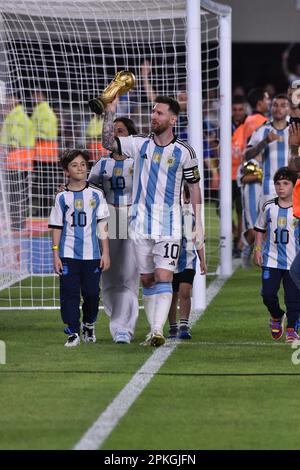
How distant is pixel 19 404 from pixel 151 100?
6.93 m

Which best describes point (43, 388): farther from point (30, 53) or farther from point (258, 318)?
point (30, 53)

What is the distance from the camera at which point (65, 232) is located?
35.4ft

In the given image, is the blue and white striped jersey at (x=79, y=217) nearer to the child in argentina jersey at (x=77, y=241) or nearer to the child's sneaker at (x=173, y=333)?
the child in argentina jersey at (x=77, y=241)

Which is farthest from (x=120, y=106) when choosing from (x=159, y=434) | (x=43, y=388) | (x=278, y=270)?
(x=159, y=434)

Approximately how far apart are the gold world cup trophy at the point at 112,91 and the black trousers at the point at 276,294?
6.70 ft

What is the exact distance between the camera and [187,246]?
1108cm

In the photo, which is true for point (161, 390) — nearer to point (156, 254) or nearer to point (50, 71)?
point (156, 254)

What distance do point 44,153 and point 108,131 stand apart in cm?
668

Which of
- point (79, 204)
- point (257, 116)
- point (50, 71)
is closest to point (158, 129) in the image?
point (79, 204)

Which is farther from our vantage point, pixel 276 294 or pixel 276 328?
pixel 276 328

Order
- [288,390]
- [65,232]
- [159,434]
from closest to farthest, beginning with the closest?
[159,434] → [288,390] → [65,232]

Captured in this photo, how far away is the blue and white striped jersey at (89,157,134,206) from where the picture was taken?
428 inches

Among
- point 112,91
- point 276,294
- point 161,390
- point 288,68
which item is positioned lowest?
point 161,390

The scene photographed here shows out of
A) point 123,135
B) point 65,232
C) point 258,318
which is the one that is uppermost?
point 123,135
